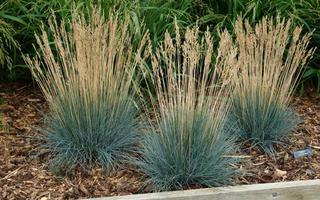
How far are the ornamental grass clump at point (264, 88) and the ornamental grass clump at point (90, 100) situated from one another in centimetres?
73

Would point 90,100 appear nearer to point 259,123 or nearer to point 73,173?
point 73,173

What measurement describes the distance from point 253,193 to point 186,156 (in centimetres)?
43

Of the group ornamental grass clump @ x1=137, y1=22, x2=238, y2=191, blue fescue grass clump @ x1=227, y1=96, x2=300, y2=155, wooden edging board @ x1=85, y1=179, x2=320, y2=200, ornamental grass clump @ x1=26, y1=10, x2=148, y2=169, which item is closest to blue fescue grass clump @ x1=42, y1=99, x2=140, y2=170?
ornamental grass clump @ x1=26, y1=10, x2=148, y2=169

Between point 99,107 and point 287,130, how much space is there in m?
1.33

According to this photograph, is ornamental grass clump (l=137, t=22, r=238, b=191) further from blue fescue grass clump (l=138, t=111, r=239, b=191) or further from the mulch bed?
the mulch bed

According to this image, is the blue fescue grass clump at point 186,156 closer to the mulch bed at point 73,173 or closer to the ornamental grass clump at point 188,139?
the ornamental grass clump at point 188,139

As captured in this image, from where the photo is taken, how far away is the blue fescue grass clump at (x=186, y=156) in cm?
334

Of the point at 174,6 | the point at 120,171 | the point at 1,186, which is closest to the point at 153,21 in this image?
the point at 174,6

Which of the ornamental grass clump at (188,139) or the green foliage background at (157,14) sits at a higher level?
the green foliage background at (157,14)

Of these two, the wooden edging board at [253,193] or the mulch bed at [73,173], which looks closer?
the wooden edging board at [253,193]

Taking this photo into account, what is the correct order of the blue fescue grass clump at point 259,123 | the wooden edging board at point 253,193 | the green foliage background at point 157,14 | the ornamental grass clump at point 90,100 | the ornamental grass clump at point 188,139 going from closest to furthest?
1. the wooden edging board at point 253,193
2. the ornamental grass clump at point 188,139
3. the ornamental grass clump at point 90,100
4. the blue fescue grass clump at point 259,123
5. the green foliage background at point 157,14

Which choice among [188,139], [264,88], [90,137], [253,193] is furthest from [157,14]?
[253,193]

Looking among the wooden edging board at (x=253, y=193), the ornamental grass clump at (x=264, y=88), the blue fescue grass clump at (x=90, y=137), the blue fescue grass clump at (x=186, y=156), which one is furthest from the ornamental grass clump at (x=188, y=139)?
the ornamental grass clump at (x=264, y=88)

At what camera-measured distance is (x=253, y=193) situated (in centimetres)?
323
